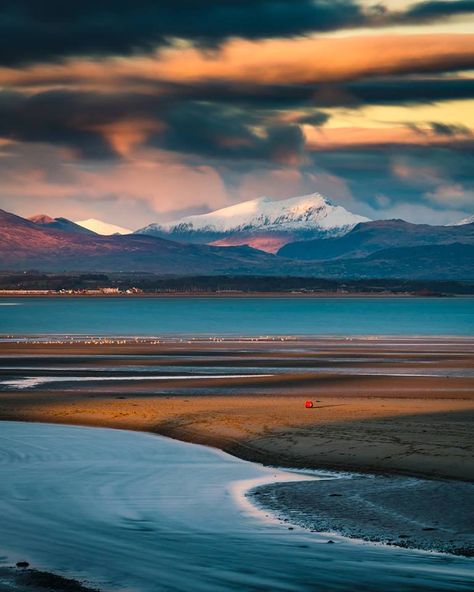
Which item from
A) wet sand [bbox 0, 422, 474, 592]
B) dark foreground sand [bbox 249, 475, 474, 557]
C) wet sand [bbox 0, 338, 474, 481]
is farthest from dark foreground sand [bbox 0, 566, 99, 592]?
wet sand [bbox 0, 338, 474, 481]

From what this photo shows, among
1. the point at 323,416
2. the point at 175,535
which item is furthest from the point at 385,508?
the point at 323,416

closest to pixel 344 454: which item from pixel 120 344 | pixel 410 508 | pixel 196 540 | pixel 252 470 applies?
pixel 252 470

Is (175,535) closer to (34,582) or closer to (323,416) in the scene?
(34,582)

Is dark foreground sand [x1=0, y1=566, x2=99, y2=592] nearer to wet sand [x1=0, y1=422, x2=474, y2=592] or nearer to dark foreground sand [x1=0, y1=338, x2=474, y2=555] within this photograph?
wet sand [x1=0, y1=422, x2=474, y2=592]

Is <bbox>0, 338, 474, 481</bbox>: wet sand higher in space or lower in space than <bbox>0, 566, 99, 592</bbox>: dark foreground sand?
higher

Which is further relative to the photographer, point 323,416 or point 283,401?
point 283,401

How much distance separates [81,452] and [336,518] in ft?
40.0

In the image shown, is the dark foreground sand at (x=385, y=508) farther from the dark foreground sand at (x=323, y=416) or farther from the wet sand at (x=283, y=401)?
the wet sand at (x=283, y=401)

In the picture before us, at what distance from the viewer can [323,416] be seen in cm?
4053

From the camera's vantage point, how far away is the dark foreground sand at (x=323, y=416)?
80.4 ft

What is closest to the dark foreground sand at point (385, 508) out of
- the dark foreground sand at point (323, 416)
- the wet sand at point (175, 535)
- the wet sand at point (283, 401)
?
the dark foreground sand at point (323, 416)

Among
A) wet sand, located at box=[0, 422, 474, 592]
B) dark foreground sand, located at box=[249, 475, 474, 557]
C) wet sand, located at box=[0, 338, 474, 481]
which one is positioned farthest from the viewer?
wet sand, located at box=[0, 338, 474, 481]

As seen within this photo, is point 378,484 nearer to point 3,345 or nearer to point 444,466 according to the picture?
point 444,466

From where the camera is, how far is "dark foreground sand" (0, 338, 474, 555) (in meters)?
24.5
